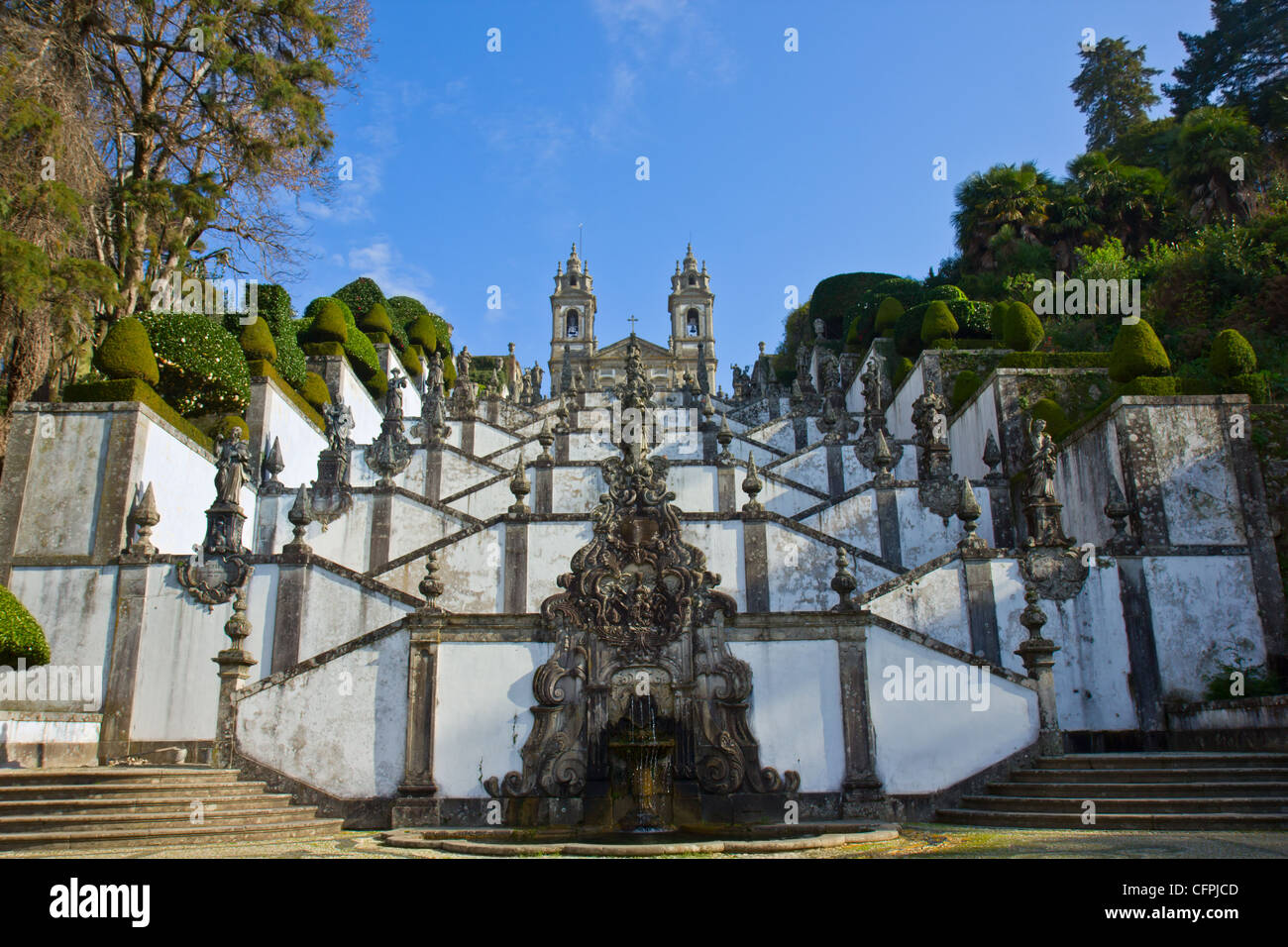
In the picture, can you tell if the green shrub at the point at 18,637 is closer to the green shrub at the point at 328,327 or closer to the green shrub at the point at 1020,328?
the green shrub at the point at 328,327

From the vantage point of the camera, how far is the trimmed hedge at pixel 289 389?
23359 mm

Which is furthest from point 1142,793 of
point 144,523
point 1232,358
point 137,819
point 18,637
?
point 144,523

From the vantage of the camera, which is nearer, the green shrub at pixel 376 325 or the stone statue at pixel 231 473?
the stone statue at pixel 231 473

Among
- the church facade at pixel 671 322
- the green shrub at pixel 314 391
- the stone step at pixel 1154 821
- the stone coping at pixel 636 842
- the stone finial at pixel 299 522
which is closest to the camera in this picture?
the stone coping at pixel 636 842

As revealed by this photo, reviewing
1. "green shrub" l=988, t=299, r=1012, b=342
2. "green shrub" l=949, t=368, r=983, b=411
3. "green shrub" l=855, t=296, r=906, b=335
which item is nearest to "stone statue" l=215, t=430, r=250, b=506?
"green shrub" l=949, t=368, r=983, b=411

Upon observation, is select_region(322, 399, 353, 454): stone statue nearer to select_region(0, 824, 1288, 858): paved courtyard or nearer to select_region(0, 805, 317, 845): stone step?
select_region(0, 805, 317, 845): stone step

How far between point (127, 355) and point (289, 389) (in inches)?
261

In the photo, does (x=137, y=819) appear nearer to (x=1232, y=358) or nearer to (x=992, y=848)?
(x=992, y=848)

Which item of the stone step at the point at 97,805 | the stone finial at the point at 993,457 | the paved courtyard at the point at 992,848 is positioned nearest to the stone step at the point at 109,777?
the stone step at the point at 97,805

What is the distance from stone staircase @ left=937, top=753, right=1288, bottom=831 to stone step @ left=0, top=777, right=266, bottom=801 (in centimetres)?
892

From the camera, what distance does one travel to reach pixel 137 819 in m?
10.0

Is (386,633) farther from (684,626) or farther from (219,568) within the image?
(219,568)

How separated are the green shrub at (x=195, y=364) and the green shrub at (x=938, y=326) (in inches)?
803

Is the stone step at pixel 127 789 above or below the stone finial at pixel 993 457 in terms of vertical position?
below
